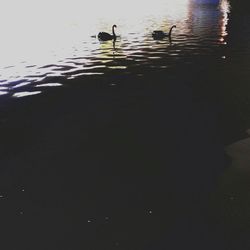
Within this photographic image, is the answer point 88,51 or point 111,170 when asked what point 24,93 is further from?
point 88,51

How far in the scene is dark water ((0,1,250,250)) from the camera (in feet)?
40.0

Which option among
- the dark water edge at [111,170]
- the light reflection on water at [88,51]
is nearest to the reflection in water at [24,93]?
the light reflection on water at [88,51]

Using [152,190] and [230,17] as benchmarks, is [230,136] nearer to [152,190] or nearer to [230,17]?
[152,190]

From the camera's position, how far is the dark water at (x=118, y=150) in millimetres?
12193

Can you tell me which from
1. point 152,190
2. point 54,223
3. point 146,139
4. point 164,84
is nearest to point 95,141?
point 146,139

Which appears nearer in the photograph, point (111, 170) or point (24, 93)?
point (111, 170)

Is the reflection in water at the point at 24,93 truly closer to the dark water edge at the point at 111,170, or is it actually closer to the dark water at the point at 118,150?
the dark water at the point at 118,150

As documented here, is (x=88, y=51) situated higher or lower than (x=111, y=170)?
lower

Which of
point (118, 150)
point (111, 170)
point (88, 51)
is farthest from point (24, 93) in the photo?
point (88, 51)

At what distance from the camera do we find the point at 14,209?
44.1 feet

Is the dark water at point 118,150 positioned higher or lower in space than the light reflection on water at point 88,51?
higher

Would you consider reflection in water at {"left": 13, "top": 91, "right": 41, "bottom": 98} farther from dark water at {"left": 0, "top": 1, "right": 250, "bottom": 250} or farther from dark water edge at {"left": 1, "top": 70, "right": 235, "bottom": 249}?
dark water edge at {"left": 1, "top": 70, "right": 235, "bottom": 249}

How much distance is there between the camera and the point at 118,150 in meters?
18.1

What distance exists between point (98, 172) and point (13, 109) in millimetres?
10559
